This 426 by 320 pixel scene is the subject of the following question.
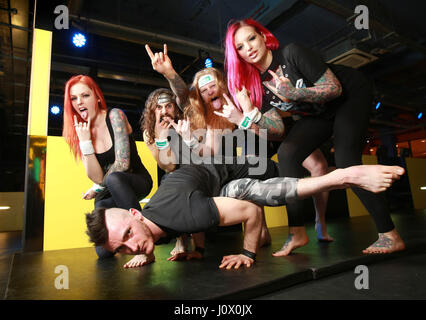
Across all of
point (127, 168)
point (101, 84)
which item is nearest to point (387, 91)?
point (101, 84)

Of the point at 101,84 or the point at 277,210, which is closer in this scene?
the point at 277,210

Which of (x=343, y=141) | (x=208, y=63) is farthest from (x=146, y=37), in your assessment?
(x=343, y=141)

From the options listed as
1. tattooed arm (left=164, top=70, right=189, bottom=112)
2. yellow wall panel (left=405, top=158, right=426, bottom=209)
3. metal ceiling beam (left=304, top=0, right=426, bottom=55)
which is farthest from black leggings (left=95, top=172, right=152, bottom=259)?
yellow wall panel (left=405, top=158, right=426, bottom=209)

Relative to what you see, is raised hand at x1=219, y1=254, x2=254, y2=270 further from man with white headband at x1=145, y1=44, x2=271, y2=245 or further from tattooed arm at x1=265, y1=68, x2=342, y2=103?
tattooed arm at x1=265, y1=68, x2=342, y2=103

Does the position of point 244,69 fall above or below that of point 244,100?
above

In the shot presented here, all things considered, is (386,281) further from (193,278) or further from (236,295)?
(193,278)

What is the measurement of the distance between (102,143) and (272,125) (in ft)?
3.49

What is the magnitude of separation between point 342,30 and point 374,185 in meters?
4.13

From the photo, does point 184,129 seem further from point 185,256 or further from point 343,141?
point 343,141

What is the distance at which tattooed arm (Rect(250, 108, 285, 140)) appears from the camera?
1.46m

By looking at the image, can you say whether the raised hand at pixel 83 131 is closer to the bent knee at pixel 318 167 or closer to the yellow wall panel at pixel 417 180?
the bent knee at pixel 318 167

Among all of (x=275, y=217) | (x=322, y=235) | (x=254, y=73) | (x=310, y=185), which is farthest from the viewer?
(x=275, y=217)

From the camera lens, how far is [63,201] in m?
2.17

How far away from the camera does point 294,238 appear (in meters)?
1.38
